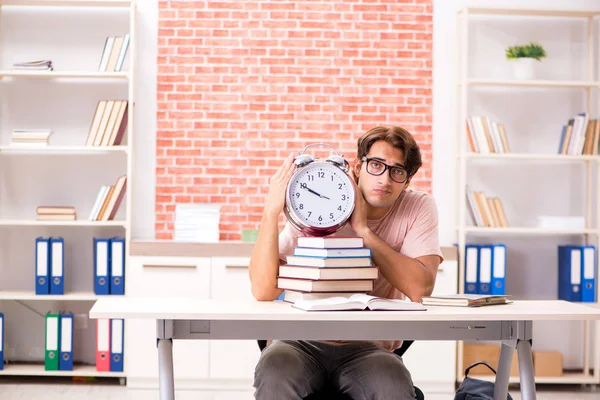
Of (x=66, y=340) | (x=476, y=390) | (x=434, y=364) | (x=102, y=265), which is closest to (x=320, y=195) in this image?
(x=476, y=390)

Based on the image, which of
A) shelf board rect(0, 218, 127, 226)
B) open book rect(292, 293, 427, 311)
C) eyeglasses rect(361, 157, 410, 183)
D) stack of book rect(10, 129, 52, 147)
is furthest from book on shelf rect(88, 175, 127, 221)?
open book rect(292, 293, 427, 311)

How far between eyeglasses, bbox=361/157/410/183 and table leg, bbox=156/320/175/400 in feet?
2.79

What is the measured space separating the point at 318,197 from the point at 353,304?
1.34 feet

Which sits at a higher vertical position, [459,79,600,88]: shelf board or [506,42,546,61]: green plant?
[506,42,546,61]: green plant

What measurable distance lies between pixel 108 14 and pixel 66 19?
259 mm

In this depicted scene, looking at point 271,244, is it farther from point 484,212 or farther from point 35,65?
point 35,65

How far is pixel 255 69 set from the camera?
190 inches

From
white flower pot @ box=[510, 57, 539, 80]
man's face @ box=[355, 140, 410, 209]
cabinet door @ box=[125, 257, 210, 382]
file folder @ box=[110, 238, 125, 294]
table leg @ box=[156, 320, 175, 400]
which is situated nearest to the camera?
table leg @ box=[156, 320, 175, 400]

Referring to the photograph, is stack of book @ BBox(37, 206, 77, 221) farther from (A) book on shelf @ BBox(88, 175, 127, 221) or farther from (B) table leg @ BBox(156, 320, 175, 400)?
(B) table leg @ BBox(156, 320, 175, 400)

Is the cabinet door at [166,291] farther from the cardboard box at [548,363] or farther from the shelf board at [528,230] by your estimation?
the cardboard box at [548,363]

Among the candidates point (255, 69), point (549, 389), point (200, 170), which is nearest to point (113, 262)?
point (200, 170)

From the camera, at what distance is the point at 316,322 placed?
2.14 m

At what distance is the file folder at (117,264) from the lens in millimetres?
4492

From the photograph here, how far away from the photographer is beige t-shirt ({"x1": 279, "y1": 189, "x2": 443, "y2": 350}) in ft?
8.38
